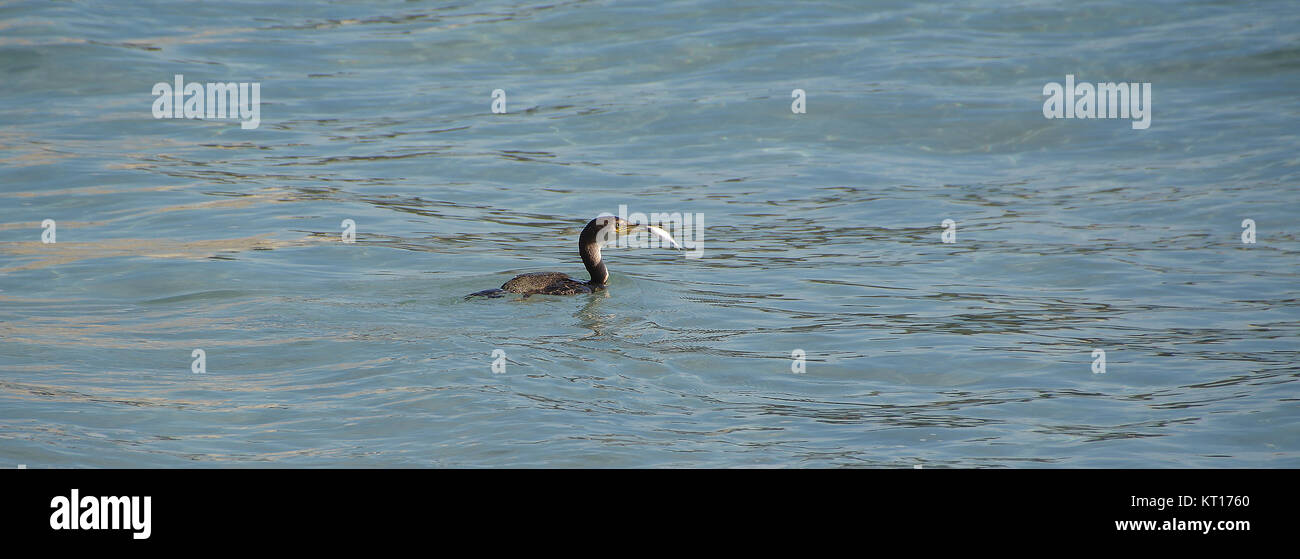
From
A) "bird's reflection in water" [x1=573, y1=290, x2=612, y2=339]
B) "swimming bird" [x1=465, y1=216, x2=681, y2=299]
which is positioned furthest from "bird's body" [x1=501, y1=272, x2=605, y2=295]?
"bird's reflection in water" [x1=573, y1=290, x2=612, y2=339]

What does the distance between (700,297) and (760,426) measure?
10.6 ft

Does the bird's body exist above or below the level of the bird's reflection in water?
above

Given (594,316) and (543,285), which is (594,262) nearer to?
(543,285)

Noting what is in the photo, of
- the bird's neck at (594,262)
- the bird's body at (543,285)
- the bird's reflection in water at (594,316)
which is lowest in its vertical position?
the bird's reflection in water at (594,316)

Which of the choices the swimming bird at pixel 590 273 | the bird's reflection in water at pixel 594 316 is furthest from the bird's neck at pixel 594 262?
the bird's reflection in water at pixel 594 316

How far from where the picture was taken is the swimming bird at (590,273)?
9836 millimetres

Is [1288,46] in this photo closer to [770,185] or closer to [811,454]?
[770,185]

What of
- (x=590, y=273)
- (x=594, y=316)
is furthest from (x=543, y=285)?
(x=590, y=273)

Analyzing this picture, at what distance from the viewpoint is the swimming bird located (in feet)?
32.3

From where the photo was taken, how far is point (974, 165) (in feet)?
47.6

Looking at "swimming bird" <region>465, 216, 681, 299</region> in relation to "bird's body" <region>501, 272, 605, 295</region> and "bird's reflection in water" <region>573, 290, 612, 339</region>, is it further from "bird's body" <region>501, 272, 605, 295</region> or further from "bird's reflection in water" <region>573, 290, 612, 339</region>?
"bird's reflection in water" <region>573, 290, 612, 339</region>

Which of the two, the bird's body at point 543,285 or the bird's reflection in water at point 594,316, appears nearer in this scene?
the bird's reflection in water at point 594,316

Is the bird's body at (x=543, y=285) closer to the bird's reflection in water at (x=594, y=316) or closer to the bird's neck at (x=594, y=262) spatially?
the bird's reflection in water at (x=594, y=316)

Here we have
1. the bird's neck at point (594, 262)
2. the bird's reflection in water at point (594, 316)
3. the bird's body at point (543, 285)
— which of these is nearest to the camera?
the bird's reflection in water at point (594, 316)
